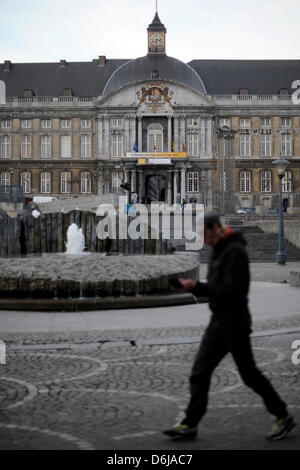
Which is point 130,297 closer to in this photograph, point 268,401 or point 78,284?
point 78,284

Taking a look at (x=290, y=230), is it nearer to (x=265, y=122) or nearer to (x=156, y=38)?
(x=265, y=122)

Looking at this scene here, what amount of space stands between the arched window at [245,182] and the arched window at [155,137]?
375 inches

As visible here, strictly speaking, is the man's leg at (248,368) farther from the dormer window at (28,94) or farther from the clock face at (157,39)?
the clock face at (157,39)

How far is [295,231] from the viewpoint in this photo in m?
35.7

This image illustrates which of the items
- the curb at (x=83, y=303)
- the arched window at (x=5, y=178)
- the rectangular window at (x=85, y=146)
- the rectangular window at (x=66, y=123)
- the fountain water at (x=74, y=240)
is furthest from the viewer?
the arched window at (x=5, y=178)

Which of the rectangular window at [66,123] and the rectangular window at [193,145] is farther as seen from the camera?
the rectangular window at [66,123]

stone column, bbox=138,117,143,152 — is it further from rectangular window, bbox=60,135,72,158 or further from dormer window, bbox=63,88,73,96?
dormer window, bbox=63,88,73,96

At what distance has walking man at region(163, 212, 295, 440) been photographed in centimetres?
490

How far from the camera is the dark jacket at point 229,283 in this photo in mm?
4844

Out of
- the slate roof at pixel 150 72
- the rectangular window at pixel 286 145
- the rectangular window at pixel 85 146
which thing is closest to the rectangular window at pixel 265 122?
the rectangular window at pixel 286 145

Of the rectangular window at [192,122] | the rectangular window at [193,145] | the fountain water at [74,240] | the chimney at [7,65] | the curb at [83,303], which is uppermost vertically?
the chimney at [7,65]

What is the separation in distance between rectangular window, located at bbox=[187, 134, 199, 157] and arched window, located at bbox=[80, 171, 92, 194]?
1165cm

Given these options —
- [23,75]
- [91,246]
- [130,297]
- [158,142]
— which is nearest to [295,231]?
[91,246]
